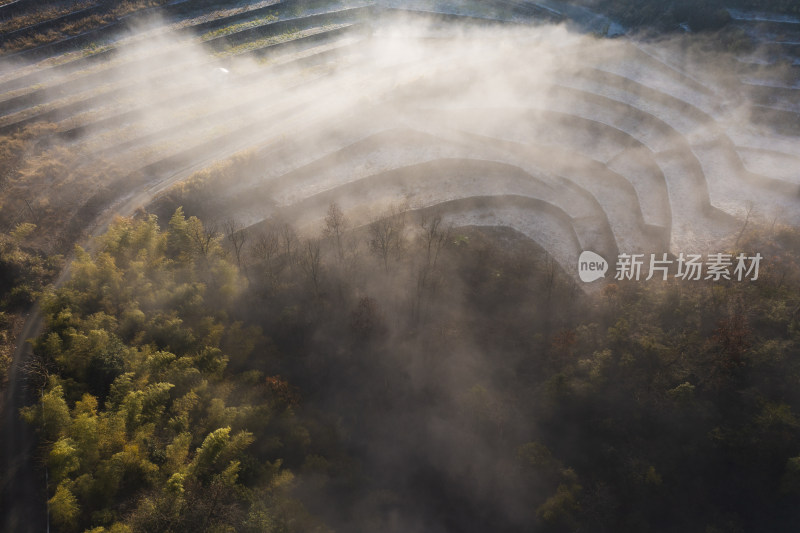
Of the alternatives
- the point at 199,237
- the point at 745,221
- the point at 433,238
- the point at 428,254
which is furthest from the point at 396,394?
the point at 745,221

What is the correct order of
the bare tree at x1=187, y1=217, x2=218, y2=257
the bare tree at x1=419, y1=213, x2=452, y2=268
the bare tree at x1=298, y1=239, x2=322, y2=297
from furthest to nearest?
the bare tree at x1=419, y1=213, x2=452, y2=268 < the bare tree at x1=298, y1=239, x2=322, y2=297 < the bare tree at x1=187, y1=217, x2=218, y2=257

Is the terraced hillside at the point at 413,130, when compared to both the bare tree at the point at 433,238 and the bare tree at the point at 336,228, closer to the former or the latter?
the bare tree at the point at 336,228

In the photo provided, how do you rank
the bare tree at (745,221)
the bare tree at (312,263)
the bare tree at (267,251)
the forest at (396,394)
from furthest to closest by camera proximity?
the bare tree at (745,221) → the bare tree at (267,251) → the bare tree at (312,263) → the forest at (396,394)

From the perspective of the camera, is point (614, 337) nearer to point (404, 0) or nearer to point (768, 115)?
point (768, 115)

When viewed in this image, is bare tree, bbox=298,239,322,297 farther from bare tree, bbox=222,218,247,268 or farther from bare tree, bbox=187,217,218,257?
bare tree, bbox=187,217,218,257
